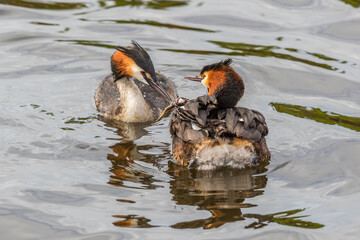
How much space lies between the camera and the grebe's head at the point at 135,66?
361 inches

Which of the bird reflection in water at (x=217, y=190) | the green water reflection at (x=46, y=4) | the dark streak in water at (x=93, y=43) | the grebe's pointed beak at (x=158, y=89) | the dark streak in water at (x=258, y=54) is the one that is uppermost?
the green water reflection at (x=46, y=4)

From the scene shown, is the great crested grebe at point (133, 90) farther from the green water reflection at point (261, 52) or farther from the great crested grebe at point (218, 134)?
the green water reflection at point (261, 52)

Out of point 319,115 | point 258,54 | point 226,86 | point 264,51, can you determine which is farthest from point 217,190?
point 264,51

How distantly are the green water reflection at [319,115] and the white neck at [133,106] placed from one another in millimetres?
1610

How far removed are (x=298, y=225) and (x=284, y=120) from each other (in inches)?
111

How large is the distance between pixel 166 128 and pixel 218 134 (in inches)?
72.0

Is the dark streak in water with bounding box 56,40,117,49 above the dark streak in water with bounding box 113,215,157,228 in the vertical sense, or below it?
above

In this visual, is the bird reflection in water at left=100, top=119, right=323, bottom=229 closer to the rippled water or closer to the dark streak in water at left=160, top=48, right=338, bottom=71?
the rippled water

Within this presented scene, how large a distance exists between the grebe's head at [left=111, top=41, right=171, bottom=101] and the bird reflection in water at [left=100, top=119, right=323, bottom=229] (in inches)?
48.8

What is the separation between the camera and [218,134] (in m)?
7.10

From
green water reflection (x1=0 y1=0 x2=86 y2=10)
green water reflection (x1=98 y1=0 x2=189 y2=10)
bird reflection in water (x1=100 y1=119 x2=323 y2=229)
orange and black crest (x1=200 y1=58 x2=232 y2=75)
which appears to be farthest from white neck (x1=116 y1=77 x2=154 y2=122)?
green water reflection (x1=0 y1=0 x2=86 y2=10)

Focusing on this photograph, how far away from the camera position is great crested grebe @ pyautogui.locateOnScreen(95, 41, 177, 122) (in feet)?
30.3

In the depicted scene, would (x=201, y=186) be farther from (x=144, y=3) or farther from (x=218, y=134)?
(x=144, y=3)

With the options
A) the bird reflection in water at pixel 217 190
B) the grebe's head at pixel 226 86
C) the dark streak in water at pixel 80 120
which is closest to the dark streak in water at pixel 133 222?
the bird reflection in water at pixel 217 190
